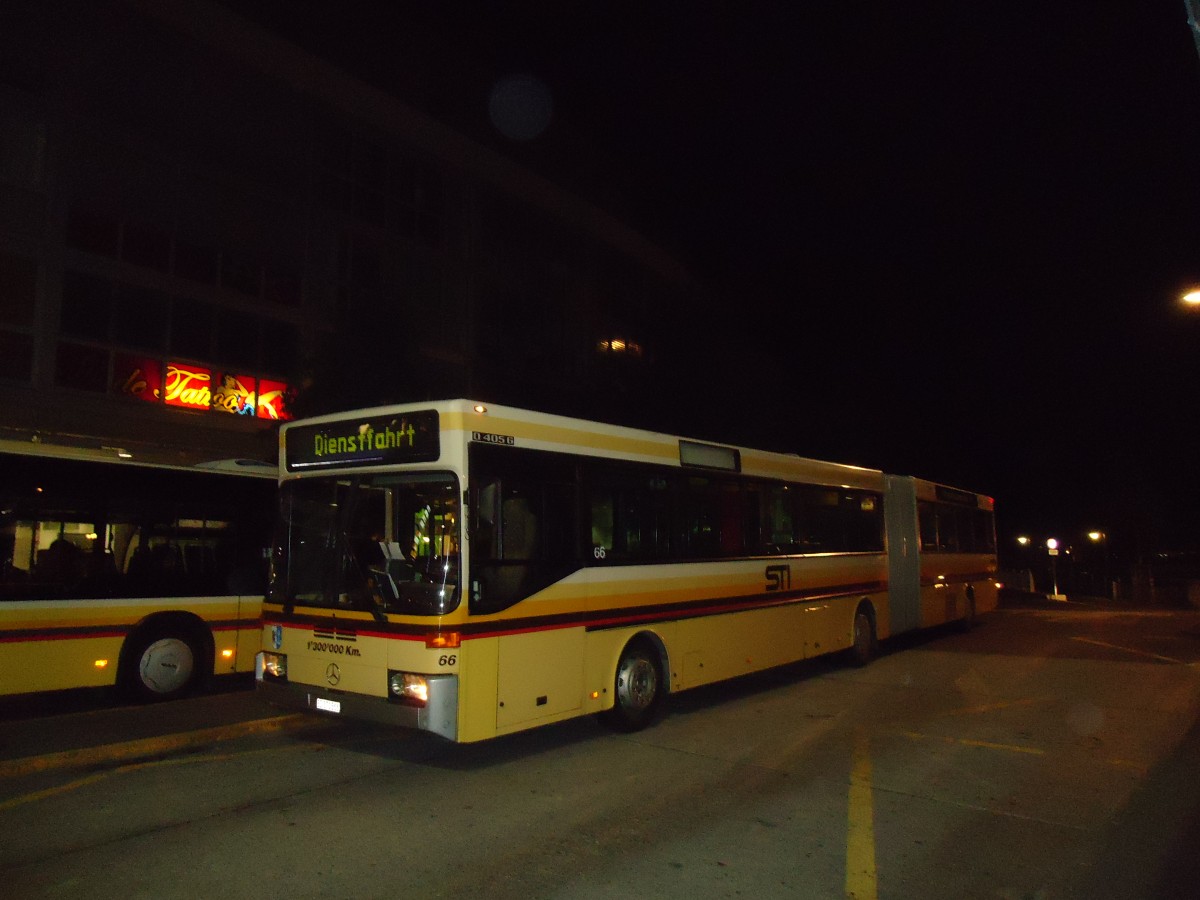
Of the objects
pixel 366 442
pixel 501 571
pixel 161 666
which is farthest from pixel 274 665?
pixel 161 666

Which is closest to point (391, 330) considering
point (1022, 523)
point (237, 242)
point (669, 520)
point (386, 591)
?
point (237, 242)

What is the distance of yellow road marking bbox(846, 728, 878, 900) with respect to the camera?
4766 mm

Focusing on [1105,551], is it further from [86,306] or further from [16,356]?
[16,356]

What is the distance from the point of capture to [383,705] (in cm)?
681

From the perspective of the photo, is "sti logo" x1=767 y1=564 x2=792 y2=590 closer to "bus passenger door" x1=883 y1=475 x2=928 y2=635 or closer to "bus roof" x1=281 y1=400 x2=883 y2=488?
"bus roof" x1=281 y1=400 x2=883 y2=488

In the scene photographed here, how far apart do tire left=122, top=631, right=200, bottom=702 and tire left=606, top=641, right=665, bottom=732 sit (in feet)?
18.4

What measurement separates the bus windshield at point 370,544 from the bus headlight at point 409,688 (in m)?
0.50

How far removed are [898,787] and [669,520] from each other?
3714mm

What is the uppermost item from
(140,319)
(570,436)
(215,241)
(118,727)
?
(215,241)

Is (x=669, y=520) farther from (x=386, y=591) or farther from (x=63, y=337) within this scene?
(x=63, y=337)

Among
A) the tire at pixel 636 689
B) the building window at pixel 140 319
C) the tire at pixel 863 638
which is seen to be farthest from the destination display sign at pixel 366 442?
the building window at pixel 140 319

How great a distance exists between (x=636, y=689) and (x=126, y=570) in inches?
250

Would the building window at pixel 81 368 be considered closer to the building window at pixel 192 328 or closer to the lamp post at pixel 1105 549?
the building window at pixel 192 328

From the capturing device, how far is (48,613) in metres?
9.30
